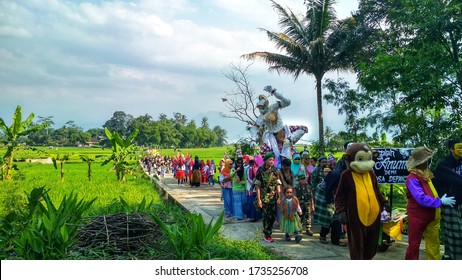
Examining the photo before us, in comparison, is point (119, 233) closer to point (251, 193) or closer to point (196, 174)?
point (251, 193)

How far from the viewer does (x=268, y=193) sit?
5.28 meters

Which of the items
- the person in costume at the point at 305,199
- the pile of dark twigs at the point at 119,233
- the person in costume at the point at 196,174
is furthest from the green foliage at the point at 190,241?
the person in costume at the point at 196,174

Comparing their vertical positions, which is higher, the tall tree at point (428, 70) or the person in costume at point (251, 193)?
the tall tree at point (428, 70)

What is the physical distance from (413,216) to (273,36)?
11.6m

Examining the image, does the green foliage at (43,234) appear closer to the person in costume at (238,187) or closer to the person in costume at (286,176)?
the person in costume at (286,176)

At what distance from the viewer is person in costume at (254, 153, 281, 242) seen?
5273 millimetres

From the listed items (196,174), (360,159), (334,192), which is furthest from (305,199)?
(196,174)

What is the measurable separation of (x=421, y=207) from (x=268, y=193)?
203 centimetres

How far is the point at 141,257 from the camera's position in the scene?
3.67 metres

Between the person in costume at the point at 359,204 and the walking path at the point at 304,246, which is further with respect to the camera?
the walking path at the point at 304,246

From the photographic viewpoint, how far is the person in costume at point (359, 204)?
140 inches

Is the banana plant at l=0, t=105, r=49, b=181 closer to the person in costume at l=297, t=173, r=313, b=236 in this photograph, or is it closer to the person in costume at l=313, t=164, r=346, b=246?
the person in costume at l=297, t=173, r=313, b=236

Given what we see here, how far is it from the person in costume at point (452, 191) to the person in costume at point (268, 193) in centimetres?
197

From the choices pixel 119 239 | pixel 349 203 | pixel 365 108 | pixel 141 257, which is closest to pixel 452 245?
pixel 349 203
